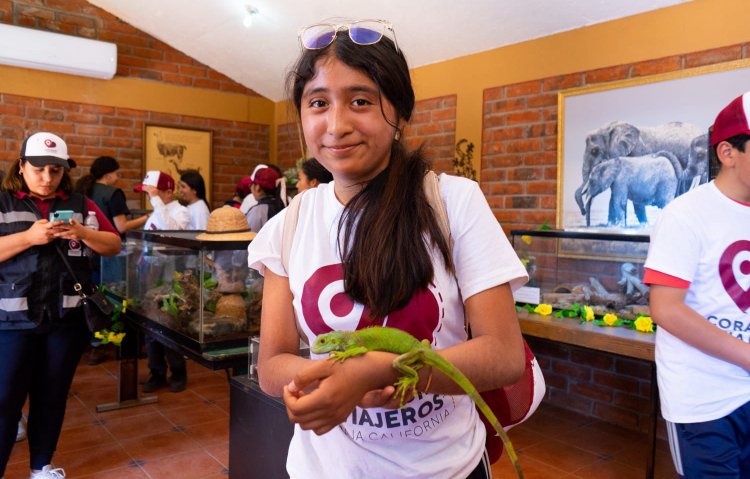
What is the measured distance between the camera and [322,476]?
111 cm

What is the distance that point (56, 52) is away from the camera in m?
5.99

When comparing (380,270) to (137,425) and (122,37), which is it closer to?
(137,425)

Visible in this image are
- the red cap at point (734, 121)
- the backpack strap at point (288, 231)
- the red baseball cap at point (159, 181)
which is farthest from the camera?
the red baseball cap at point (159, 181)

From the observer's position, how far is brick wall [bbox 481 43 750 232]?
14.7 ft

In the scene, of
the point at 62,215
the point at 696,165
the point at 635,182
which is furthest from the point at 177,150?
the point at 696,165

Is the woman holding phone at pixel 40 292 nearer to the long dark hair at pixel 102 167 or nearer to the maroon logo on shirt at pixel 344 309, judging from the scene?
the maroon logo on shirt at pixel 344 309

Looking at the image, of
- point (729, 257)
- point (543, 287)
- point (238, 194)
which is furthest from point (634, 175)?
point (238, 194)

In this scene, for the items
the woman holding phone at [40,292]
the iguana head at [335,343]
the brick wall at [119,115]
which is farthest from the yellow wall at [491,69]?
the iguana head at [335,343]

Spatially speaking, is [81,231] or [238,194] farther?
[238,194]

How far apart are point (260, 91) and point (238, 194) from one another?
5.58 feet

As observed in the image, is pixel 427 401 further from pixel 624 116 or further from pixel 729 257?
pixel 624 116

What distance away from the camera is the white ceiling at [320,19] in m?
4.27

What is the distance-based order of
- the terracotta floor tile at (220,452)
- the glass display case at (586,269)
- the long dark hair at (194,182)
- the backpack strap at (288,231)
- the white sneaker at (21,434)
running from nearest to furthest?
the backpack strap at (288,231), the glass display case at (586,269), the terracotta floor tile at (220,452), the white sneaker at (21,434), the long dark hair at (194,182)

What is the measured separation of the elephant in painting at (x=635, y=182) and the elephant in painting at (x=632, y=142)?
0.03 meters
